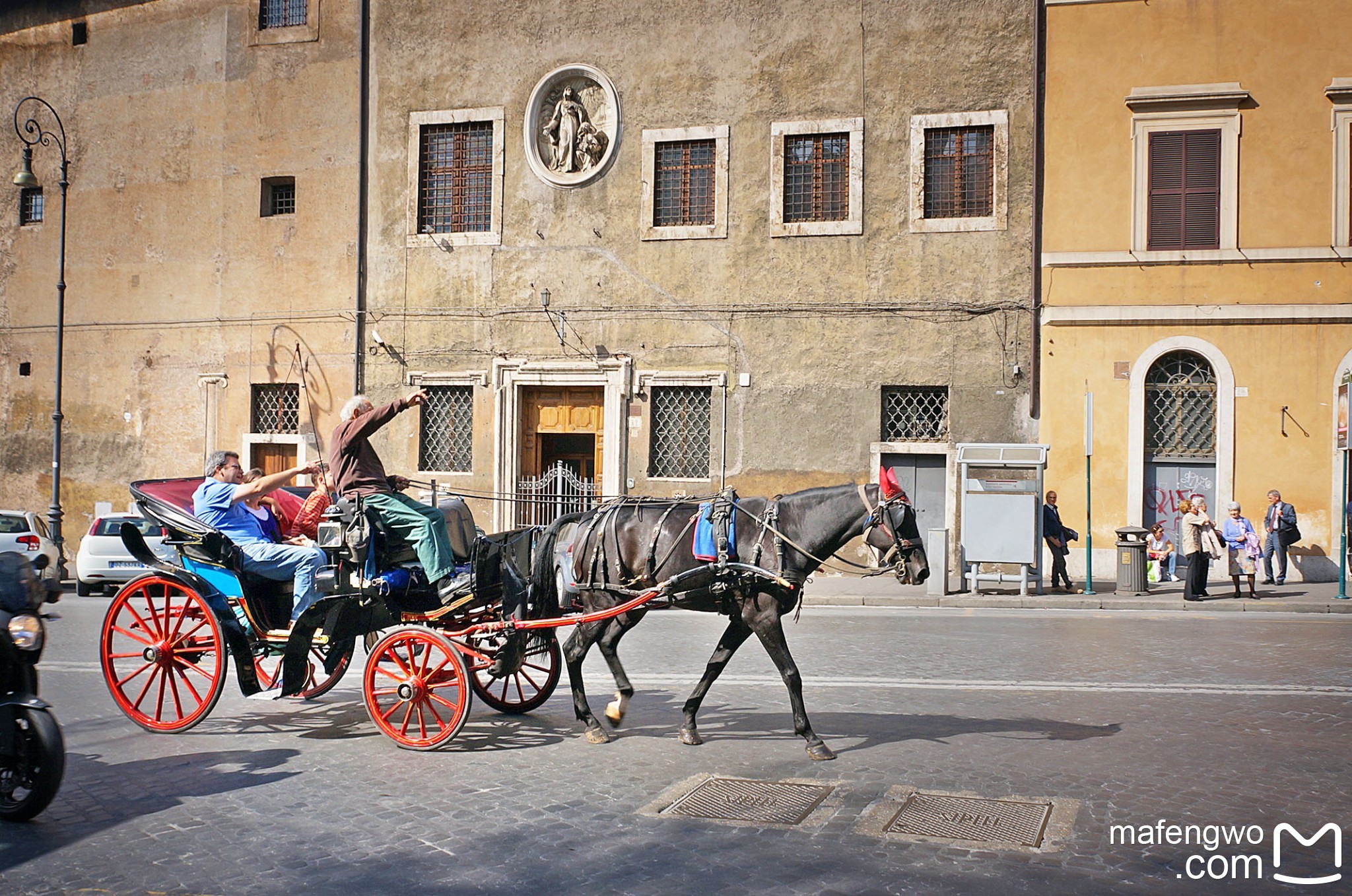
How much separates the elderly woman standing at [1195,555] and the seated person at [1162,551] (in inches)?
68.1

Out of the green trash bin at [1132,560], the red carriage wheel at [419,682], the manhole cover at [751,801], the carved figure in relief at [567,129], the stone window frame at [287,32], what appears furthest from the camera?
the stone window frame at [287,32]

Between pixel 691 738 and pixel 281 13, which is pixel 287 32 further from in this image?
pixel 691 738

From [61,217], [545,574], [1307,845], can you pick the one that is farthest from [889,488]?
[61,217]

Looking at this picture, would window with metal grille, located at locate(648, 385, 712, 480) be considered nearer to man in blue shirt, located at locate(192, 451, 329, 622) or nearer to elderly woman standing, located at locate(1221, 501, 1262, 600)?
elderly woman standing, located at locate(1221, 501, 1262, 600)

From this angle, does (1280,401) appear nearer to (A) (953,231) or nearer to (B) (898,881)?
(A) (953,231)

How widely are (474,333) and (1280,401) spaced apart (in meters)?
14.1

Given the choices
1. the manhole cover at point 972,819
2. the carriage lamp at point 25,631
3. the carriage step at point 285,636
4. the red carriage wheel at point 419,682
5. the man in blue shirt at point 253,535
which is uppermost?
the man in blue shirt at point 253,535

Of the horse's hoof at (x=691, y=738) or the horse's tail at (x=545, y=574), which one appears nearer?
the horse's hoof at (x=691, y=738)

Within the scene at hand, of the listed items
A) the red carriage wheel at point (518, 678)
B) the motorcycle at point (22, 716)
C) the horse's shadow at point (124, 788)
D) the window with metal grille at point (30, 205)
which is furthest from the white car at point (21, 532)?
the motorcycle at point (22, 716)

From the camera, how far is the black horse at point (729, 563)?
7520mm

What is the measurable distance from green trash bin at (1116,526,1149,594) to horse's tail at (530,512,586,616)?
12857 millimetres

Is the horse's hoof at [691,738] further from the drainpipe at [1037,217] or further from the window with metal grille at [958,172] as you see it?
the window with metal grille at [958,172]

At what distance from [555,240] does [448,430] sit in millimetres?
4168

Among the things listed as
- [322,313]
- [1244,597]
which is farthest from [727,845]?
[322,313]
